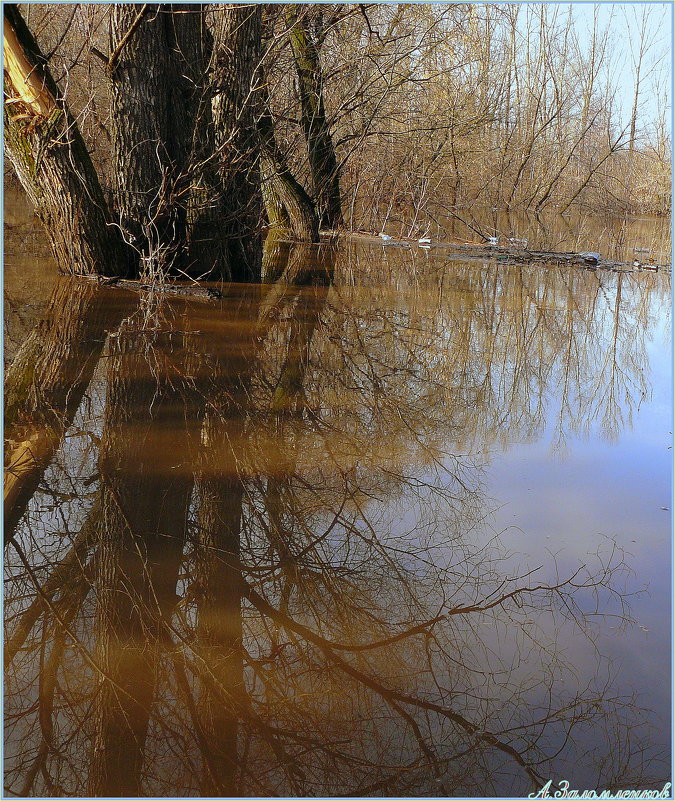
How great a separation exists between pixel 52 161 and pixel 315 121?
6.71 metres

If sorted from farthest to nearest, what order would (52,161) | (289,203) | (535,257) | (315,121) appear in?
(289,203)
(315,121)
(535,257)
(52,161)

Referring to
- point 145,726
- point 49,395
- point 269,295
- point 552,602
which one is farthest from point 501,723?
point 269,295

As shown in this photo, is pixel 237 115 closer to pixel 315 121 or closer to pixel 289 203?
pixel 315 121

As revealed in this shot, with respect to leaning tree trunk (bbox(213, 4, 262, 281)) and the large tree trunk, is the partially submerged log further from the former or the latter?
the large tree trunk

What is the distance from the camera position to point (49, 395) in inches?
164

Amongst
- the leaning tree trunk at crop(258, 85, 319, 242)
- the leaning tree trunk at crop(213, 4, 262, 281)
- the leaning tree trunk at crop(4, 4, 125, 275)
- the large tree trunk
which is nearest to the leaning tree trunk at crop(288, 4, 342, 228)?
the leaning tree trunk at crop(258, 85, 319, 242)

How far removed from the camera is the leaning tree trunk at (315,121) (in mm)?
12742

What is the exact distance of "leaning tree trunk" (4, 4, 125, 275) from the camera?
7043 millimetres

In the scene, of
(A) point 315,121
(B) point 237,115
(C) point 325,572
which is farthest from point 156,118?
(A) point 315,121

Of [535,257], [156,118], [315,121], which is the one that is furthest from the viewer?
[315,121]

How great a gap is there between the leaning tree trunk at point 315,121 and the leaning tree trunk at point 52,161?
5494mm

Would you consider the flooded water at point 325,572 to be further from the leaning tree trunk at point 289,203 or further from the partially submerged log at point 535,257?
the leaning tree trunk at point 289,203

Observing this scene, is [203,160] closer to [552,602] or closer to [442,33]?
[552,602]

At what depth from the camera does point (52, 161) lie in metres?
7.31
